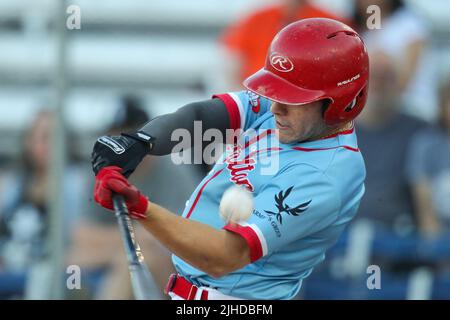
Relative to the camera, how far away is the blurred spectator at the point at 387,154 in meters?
6.61

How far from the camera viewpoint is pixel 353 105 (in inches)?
164

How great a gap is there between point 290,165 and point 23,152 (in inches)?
126

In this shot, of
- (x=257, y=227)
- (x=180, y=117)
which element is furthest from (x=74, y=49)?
(x=257, y=227)

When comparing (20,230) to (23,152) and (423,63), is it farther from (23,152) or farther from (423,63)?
(423,63)

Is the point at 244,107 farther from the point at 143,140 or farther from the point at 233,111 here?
the point at 143,140

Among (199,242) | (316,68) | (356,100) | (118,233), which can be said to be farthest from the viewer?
(118,233)

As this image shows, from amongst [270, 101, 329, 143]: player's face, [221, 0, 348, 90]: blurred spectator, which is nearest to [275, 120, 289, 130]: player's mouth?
[270, 101, 329, 143]: player's face

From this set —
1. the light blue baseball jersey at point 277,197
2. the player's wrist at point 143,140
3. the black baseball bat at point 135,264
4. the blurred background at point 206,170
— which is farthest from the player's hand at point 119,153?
the blurred background at point 206,170

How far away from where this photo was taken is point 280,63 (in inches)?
161

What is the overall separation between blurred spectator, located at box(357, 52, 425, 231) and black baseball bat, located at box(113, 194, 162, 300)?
3057mm

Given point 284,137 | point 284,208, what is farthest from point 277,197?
point 284,137

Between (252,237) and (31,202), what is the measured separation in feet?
10.4

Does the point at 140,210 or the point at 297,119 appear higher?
the point at 297,119

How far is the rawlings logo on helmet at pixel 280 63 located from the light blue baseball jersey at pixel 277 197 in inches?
11.2
